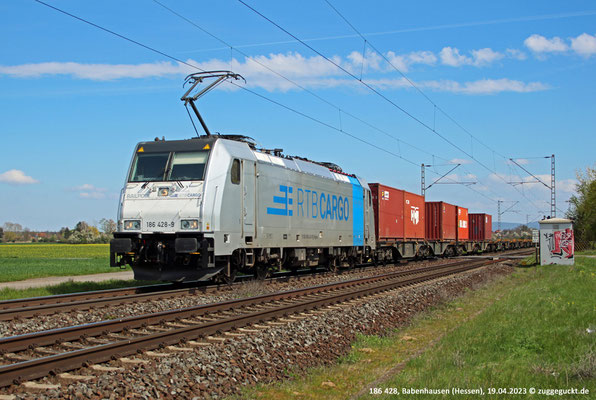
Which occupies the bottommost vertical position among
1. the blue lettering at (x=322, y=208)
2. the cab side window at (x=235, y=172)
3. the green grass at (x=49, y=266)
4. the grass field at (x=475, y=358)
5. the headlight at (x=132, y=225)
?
the green grass at (x=49, y=266)

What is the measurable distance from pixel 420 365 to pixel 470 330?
2631mm

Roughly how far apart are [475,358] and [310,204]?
12.9 metres

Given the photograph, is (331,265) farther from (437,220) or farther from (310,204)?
(437,220)

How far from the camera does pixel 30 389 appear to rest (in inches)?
249

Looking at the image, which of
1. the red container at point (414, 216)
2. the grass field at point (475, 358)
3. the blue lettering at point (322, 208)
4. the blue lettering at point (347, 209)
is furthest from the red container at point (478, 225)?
the grass field at point (475, 358)

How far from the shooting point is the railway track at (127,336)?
6.99 m

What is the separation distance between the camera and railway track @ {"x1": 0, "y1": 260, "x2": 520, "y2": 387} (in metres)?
6.99

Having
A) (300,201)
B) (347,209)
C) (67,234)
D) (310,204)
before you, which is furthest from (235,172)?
(67,234)

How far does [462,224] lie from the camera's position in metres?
45.1

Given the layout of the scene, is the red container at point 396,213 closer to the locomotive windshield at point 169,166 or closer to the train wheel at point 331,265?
the train wheel at point 331,265

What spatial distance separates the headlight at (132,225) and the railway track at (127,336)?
3903mm

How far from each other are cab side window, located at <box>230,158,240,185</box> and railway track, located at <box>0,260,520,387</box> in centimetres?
345

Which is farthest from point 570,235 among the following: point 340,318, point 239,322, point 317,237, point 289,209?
point 239,322

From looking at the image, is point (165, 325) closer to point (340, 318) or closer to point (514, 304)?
point (340, 318)
